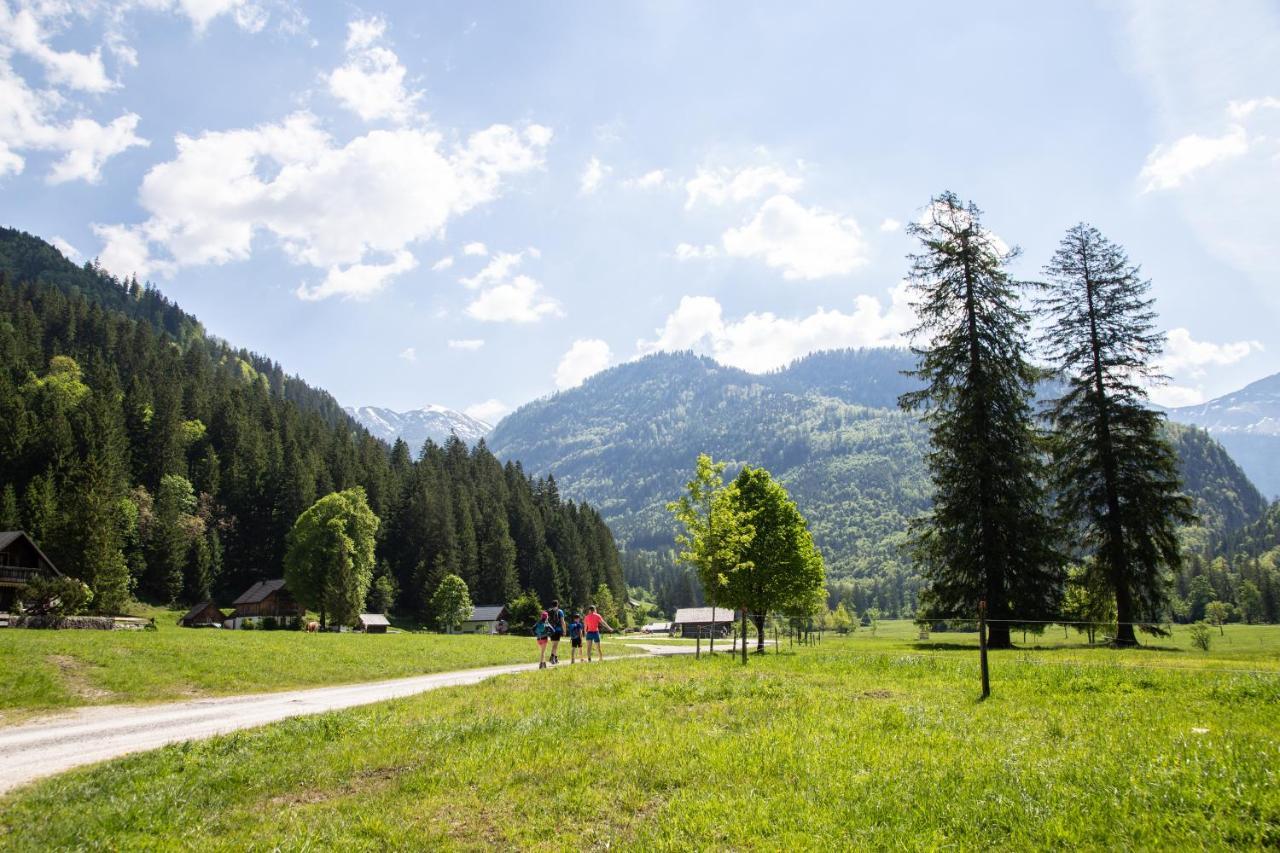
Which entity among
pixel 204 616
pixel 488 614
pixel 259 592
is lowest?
pixel 488 614

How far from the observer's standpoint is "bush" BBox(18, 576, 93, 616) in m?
38.9

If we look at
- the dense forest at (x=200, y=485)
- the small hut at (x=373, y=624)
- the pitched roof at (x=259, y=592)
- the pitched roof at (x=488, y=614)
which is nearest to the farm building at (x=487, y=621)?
the pitched roof at (x=488, y=614)

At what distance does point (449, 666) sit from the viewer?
37125mm

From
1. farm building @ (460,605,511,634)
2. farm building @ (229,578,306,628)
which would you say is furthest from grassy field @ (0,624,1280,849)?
farm building @ (460,605,511,634)

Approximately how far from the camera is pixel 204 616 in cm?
8275

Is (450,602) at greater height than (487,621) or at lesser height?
greater

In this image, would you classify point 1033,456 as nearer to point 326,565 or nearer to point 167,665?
point 167,665

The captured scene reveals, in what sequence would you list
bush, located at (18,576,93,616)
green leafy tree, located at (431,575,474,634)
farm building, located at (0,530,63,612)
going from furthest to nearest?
green leafy tree, located at (431,575,474,634)
farm building, located at (0,530,63,612)
bush, located at (18,576,93,616)

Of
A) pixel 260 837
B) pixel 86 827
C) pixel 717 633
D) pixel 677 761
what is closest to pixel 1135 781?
pixel 677 761

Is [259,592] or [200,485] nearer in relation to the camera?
[259,592]

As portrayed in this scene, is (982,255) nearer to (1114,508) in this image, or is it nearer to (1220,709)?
(1114,508)

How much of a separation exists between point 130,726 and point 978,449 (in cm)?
3099

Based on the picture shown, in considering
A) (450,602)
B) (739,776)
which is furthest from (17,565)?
(739,776)

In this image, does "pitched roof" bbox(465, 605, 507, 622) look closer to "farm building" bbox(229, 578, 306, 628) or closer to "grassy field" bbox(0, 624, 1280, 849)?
"farm building" bbox(229, 578, 306, 628)
